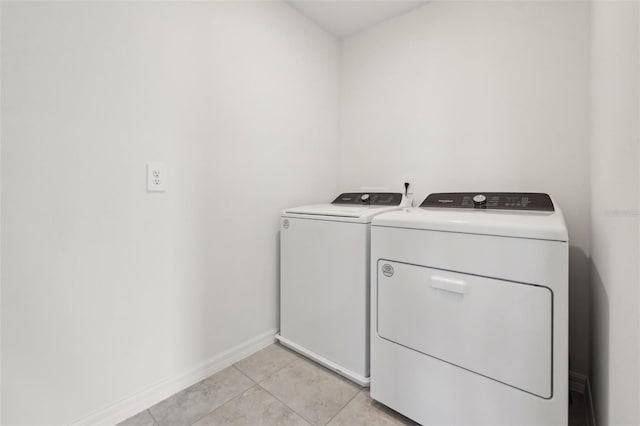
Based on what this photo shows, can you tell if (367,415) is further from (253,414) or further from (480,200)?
(480,200)

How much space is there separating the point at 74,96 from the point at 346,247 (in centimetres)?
129

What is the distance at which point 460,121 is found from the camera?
5.55 feet

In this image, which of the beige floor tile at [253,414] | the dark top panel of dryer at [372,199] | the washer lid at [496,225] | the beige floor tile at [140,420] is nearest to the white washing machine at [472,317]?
the washer lid at [496,225]

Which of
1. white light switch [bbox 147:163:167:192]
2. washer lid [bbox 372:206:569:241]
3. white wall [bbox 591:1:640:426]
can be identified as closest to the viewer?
white wall [bbox 591:1:640:426]

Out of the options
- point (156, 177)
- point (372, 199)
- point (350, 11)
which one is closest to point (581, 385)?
point (372, 199)

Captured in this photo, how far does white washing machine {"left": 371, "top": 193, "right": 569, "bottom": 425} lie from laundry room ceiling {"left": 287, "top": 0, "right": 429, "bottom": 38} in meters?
1.53

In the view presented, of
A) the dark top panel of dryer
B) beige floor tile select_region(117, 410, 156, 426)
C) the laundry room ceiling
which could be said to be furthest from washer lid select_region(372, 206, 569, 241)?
the laundry room ceiling

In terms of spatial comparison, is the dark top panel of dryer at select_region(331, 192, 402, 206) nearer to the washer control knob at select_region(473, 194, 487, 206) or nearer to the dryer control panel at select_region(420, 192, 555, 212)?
the dryer control panel at select_region(420, 192, 555, 212)

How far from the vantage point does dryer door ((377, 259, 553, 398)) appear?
2.88ft

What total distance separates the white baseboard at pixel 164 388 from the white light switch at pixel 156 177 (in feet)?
3.02

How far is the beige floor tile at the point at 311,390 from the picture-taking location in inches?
49.1

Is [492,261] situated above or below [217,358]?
above

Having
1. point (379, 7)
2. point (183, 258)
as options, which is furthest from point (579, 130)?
point (183, 258)

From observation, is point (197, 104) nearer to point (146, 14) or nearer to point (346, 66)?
point (146, 14)
